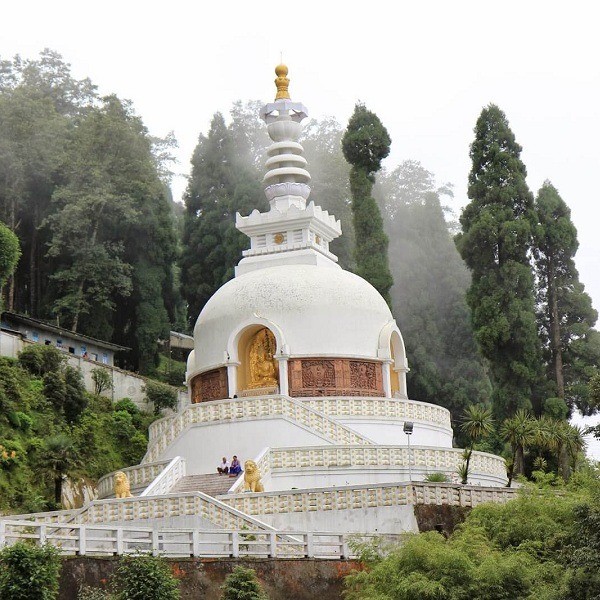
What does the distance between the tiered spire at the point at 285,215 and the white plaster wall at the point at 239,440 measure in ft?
27.7

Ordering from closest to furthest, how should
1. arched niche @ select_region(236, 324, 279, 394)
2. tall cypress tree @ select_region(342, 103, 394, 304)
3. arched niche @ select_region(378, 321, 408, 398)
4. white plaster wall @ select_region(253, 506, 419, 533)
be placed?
white plaster wall @ select_region(253, 506, 419, 533)
arched niche @ select_region(236, 324, 279, 394)
arched niche @ select_region(378, 321, 408, 398)
tall cypress tree @ select_region(342, 103, 394, 304)

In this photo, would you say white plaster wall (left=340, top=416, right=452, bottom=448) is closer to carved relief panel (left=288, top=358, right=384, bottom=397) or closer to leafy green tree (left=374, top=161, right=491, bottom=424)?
carved relief panel (left=288, top=358, right=384, bottom=397)

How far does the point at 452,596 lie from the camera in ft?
75.3

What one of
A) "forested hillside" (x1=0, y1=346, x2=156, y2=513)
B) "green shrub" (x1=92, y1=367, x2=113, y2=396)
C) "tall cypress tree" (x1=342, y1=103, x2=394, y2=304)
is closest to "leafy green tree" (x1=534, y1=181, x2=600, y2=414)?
"tall cypress tree" (x1=342, y1=103, x2=394, y2=304)

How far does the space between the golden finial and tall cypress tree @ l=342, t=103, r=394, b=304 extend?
29.2 ft

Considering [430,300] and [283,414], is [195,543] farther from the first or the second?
[430,300]

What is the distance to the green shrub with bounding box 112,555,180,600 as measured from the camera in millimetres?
23312

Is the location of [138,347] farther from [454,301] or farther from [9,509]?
[9,509]

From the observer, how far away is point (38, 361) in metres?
46.6

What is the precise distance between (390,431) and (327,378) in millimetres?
2671

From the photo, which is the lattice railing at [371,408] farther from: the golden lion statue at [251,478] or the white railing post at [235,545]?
the white railing post at [235,545]

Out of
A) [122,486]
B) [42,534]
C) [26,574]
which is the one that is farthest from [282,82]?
[26,574]

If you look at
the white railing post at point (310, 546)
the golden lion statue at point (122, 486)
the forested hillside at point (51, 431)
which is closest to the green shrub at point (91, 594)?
the white railing post at point (310, 546)

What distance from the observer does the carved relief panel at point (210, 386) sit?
40.6 metres
